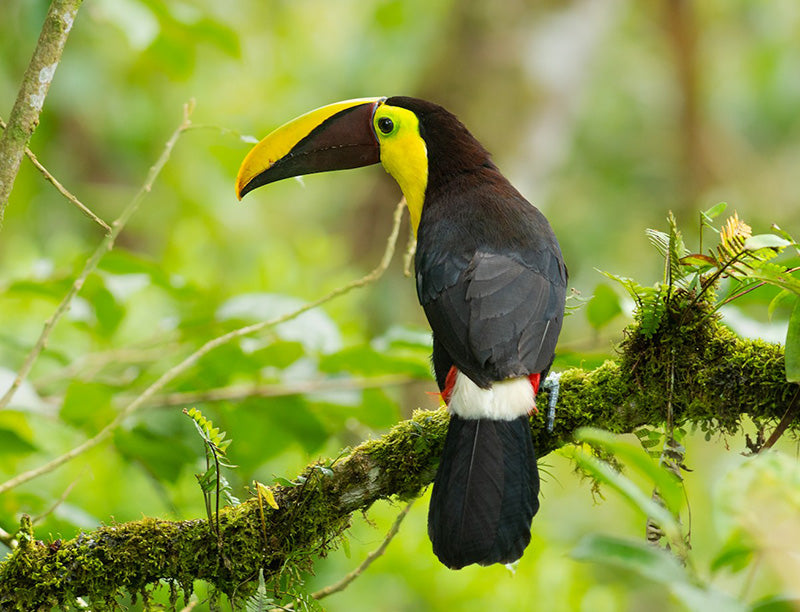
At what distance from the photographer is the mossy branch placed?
2133mm

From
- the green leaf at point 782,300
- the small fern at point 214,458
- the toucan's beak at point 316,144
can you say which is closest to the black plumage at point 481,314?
the toucan's beak at point 316,144

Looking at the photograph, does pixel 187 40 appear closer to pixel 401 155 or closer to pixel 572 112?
pixel 401 155

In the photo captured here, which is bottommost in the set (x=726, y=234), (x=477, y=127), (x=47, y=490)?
(x=47, y=490)

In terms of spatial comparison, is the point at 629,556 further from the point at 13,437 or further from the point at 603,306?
the point at 13,437

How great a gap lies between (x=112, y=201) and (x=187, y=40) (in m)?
2.07

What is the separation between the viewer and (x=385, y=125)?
338 centimetres

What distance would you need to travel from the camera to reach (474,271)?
8.68 feet

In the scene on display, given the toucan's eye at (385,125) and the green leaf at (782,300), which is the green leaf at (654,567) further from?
the toucan's eye at (385,125)

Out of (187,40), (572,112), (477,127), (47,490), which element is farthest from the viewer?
(572,112)

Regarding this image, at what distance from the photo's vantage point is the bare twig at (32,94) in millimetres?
1868

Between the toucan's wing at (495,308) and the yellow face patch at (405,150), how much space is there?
1.98ft

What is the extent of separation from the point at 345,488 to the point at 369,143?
1.53 m

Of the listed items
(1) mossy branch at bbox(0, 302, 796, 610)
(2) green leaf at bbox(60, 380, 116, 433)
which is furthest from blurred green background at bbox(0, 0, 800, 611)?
(1) mossy branch at bbox(0, 302, 796, 610)

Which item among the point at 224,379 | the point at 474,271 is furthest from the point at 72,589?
the point at 474,271
